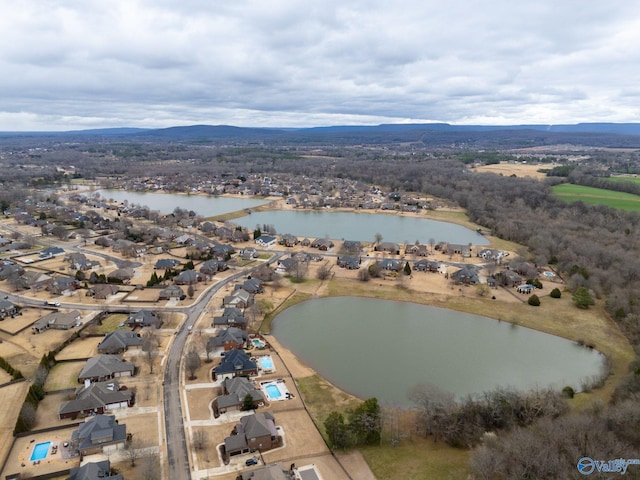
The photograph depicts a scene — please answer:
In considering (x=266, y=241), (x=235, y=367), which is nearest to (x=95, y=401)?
(x=235, y=367)

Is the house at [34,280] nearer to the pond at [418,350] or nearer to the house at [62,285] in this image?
the house at [62,285]

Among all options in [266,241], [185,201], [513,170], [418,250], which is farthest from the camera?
[513,170]

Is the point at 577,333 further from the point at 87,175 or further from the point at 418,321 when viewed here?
the point at 87,175

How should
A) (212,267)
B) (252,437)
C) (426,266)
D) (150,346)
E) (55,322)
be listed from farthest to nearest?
(426,266) < (212,267) < (55,322) < (150,346) < (252,437)

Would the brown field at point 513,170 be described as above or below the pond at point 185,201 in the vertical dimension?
above

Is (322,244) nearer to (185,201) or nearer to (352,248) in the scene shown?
(352,248)

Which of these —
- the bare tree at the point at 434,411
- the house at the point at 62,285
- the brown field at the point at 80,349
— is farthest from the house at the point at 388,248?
the house at the point at 62,285
